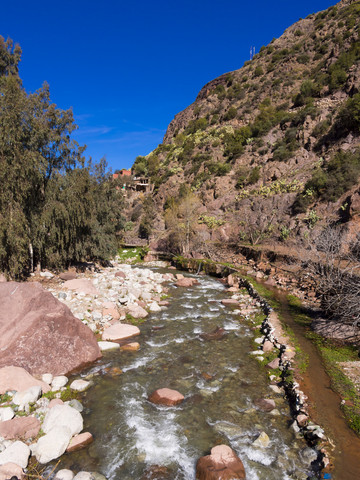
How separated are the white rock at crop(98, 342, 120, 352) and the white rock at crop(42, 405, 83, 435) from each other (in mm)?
3339

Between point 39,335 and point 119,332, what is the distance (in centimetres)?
342

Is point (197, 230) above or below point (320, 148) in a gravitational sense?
below

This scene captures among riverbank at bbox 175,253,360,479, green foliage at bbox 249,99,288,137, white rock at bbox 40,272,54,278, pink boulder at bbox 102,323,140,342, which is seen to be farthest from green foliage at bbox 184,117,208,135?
pink boulder at bbox 102,323,140,342

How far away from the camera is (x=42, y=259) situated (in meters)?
17.6

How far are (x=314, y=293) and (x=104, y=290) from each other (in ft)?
37.7

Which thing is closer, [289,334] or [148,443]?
[148,443]

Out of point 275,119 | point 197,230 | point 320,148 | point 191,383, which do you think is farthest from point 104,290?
point 275,119

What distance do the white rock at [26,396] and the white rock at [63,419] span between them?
2.14 feet

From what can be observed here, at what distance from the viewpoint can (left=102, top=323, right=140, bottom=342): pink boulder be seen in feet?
32.7

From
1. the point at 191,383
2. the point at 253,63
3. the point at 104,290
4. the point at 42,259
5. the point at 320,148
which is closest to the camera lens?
the point at 191,383

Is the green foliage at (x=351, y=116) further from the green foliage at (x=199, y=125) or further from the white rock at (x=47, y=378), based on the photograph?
the white rock at (x=47, y=378)

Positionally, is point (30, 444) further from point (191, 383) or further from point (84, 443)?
point (191, 383)

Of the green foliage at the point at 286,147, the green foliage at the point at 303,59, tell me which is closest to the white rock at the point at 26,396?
the green foliage at the point at 286,147

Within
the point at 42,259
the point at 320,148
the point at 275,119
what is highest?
the point at 275,119
